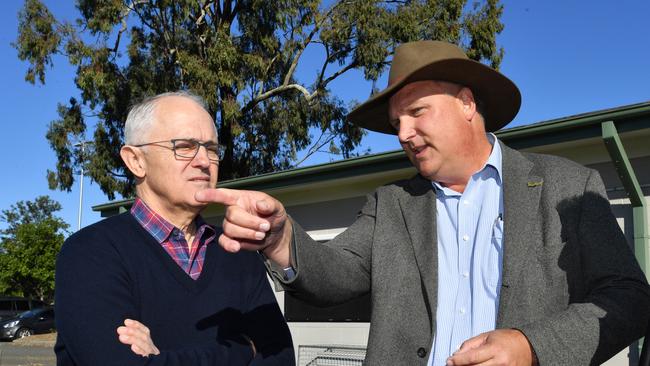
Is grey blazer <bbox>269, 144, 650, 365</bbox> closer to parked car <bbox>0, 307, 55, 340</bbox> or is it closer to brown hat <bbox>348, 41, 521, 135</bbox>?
brown hat <bbox>348, 41, 521, 135</bbox>

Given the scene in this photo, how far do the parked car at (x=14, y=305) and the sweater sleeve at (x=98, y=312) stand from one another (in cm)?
3156

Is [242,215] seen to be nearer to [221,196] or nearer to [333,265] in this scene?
[221,196]

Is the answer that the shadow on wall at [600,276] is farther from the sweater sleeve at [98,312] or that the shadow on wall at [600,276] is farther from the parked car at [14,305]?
the parked car at [14,305]

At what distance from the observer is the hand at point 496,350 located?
5.71ft

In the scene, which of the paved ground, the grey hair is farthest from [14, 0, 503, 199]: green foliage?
the grey hair

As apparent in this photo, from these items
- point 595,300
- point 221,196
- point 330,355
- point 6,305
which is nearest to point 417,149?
point 595,300

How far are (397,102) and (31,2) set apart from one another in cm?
2048

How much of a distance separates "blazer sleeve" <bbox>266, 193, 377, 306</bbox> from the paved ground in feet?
57.7

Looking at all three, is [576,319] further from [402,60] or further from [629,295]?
[402,60]

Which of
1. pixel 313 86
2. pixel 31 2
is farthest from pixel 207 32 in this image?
pixel 31 2

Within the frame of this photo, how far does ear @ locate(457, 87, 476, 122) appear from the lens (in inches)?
103

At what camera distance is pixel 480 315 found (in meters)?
2.29

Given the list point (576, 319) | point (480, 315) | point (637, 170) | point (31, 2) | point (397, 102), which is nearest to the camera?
point (576, 319)

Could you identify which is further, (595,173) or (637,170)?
(637,170)
